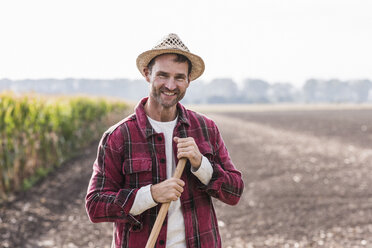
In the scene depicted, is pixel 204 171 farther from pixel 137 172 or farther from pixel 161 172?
pixel 137 172

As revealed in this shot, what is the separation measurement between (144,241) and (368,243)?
425cm

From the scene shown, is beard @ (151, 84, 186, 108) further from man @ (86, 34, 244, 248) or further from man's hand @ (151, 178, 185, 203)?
man's hand @ (151, 178, 185, 203)

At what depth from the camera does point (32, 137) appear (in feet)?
26.3

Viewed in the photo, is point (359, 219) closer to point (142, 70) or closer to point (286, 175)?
point (286, 175)

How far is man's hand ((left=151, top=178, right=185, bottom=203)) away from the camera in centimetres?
176

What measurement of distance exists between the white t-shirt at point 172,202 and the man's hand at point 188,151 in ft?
0.15

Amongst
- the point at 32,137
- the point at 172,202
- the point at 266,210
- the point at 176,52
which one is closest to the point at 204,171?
the point at 172,202

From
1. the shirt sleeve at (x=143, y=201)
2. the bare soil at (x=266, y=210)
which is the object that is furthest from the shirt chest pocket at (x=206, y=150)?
the bare soil at (x=266, y=210)

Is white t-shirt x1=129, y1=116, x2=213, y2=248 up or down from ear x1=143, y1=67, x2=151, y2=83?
down

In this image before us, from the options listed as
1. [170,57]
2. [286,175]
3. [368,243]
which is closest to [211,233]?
[170,57]

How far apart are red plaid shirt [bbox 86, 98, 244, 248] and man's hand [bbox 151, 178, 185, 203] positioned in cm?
11

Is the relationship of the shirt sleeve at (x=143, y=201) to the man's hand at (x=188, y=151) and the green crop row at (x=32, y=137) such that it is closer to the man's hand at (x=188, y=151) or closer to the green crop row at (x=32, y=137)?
the man's hand at (x=188, y=151)

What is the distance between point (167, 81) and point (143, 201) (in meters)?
0.57

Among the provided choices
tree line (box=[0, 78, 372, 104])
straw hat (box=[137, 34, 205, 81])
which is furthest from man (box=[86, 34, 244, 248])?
tree line (box=[0, 78, 372, 104])
